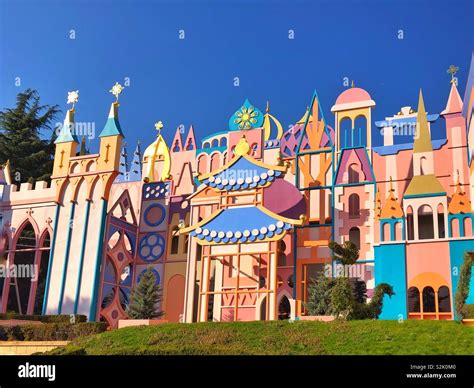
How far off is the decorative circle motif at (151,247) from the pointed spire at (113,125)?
17.4 ft

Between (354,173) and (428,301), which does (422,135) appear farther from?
(428,301)

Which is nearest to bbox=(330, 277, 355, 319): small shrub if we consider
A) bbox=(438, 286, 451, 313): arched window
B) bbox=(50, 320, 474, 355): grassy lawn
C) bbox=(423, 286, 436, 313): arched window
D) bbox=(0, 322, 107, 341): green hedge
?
bbox=(50, 320, 474, 355): grassy lawn

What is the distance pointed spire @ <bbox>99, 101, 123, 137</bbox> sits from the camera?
2598 centimetres

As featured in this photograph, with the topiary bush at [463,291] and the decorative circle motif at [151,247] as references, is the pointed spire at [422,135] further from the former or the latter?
the decorative circle motif at [151,247]

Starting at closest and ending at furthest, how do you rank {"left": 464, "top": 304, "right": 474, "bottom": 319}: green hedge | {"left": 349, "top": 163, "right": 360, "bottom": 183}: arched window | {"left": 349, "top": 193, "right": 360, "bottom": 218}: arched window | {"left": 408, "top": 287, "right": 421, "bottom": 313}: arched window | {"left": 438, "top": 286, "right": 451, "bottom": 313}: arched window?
{"left": 464, "top": 304, "right": 474, "bottom": 319}: green hedge → {"left": 408, "top": 287, "right": 421, "bottom": 313}: arched window → {"left": 438, "top": 286, "right": 451, "bottom": 313}: arched window → {"left": 349, "top": 193, "right": 360, "bottom": 218}: arched window → {"left": 349, "top": 163, "right": 360, "bottom": 183}: arched window

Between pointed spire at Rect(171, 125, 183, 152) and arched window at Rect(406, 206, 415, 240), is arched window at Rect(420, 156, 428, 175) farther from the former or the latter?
pointed spire at Rect(171, 125, 183, 152)

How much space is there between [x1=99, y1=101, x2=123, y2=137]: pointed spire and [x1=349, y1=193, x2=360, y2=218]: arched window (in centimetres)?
1066

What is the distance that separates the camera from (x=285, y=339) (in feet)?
50.3

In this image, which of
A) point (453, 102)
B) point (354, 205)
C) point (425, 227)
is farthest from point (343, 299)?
point (453, 102)

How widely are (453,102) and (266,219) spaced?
34.4 feet

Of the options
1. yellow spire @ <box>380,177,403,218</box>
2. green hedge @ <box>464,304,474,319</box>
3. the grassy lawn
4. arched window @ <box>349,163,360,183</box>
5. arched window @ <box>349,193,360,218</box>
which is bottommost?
the grassy lawn
